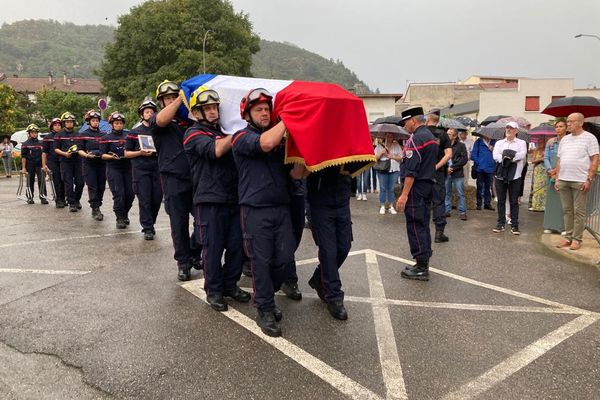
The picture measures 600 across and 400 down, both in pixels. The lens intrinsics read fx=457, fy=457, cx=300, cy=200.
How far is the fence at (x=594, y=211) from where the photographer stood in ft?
21.2

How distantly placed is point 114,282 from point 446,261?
4.27m

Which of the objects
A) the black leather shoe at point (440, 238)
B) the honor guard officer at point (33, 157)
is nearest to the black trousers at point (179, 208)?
the black leather shoe at point (440, 238)

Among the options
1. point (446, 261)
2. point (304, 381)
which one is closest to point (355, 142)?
point (304, 381)

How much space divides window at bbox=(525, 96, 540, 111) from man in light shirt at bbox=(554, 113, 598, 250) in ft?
166

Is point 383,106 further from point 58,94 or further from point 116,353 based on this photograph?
point 116,353

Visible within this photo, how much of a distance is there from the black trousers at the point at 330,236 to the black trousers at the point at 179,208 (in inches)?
70.7

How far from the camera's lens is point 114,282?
521cm

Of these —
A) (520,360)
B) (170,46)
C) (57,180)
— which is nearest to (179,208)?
(520,360)

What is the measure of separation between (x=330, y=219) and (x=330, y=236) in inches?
6.3

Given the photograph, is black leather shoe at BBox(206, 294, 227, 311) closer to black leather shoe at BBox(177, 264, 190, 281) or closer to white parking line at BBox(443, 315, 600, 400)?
black leather shoe at BBox(177, 264, 190, 281)

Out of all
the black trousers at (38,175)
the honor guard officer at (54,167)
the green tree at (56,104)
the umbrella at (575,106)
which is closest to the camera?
the umbrella at (575,106)

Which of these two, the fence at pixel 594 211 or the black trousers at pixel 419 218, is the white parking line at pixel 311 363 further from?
the fence at pixel 594 211

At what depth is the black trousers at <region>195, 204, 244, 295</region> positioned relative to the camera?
14.2 feet

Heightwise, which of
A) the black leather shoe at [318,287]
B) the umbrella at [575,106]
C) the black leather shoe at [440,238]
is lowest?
the black leather shoe at [440,238]
